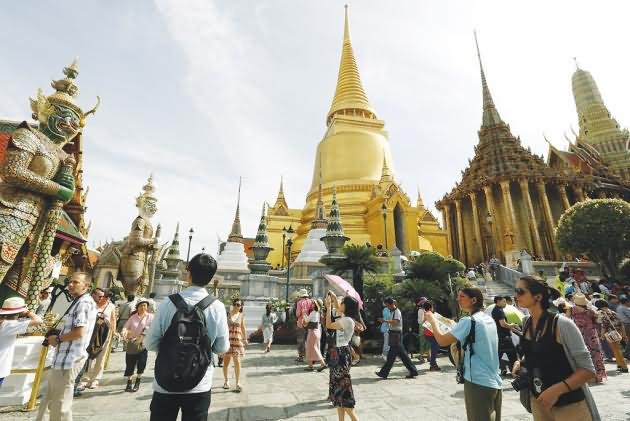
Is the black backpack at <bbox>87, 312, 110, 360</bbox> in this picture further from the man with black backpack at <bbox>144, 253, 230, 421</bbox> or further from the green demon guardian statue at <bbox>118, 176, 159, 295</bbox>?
the green demon guardian statue at <bbox>118, 176, 159, 295</bbox>

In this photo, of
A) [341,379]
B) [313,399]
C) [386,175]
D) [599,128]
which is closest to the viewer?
[341,379]

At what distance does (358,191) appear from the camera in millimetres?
27047

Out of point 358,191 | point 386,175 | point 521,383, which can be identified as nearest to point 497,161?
point 386,175

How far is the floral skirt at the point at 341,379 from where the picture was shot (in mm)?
3496

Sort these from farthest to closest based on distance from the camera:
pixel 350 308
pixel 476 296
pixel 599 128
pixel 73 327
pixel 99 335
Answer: pixel 599 128, pixel 99 335, pixel 350 308, pixel 73 327, pixel 476 296

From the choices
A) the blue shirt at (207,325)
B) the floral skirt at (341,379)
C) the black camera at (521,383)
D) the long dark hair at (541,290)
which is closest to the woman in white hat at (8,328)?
the blue shirt at (207,325)

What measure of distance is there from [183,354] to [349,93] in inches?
1352

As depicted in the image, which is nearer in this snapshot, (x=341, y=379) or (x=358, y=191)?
(x=341, y=379)

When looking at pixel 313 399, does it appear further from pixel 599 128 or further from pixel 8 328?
pixel 599 128

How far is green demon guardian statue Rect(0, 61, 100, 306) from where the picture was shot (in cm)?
501

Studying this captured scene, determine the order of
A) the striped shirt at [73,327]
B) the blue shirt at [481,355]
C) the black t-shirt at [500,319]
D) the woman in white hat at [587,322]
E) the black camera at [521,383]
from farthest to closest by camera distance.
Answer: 1. the woman in white hat at [587,322]
2. the black t-shirt at [500,319]
3. the striped shirt at [73,327]
4. the blue shirt at [481,355]
5. the black camera at [521,383]

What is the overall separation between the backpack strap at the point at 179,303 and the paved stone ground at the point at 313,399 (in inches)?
93.8

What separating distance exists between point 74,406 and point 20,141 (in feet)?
13.2

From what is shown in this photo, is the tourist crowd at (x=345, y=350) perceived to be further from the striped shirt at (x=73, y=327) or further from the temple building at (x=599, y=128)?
the temple building at (x=599, y=128)
